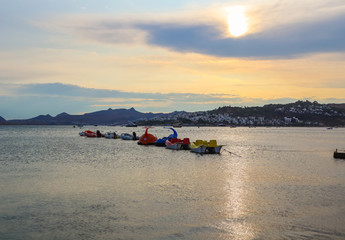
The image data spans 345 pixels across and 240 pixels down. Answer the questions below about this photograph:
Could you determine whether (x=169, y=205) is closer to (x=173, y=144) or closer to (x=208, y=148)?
(x=208, y=148)

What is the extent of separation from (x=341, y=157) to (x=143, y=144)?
144 ft

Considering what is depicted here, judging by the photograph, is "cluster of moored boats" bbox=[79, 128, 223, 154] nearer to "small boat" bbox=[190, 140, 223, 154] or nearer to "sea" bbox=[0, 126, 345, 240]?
"small boat" bbox=[190, 140, 223, 154]

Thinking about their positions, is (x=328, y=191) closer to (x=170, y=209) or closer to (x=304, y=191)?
(x=304, y=191)

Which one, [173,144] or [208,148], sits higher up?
[173,144]

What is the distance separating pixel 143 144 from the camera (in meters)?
80.5

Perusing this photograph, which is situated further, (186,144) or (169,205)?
(186,144)

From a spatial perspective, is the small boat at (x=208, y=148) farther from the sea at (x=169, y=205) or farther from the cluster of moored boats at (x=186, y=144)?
the sea at (x=169, y=205)

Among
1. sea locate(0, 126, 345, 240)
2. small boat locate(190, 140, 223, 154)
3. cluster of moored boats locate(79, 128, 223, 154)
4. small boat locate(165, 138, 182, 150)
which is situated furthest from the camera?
small boat locate(165, 138, 182, 150)

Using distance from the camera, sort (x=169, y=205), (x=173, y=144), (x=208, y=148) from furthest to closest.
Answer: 1. (x=173, y=144)
2. (x=208, y=148)
3. (x=169, y=205)

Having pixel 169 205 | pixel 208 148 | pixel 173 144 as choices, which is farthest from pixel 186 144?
pixel 169 205

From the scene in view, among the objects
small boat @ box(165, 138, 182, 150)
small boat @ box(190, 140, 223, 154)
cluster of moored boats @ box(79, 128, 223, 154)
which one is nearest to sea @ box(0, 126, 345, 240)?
small boat @ box(190, 140, 223, 154)

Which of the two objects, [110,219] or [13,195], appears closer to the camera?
[110,219]

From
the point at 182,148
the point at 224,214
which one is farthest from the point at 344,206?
the point at 182,148

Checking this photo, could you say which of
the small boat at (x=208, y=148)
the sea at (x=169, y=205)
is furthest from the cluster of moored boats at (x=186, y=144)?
the sea at (x=169, y=205)
